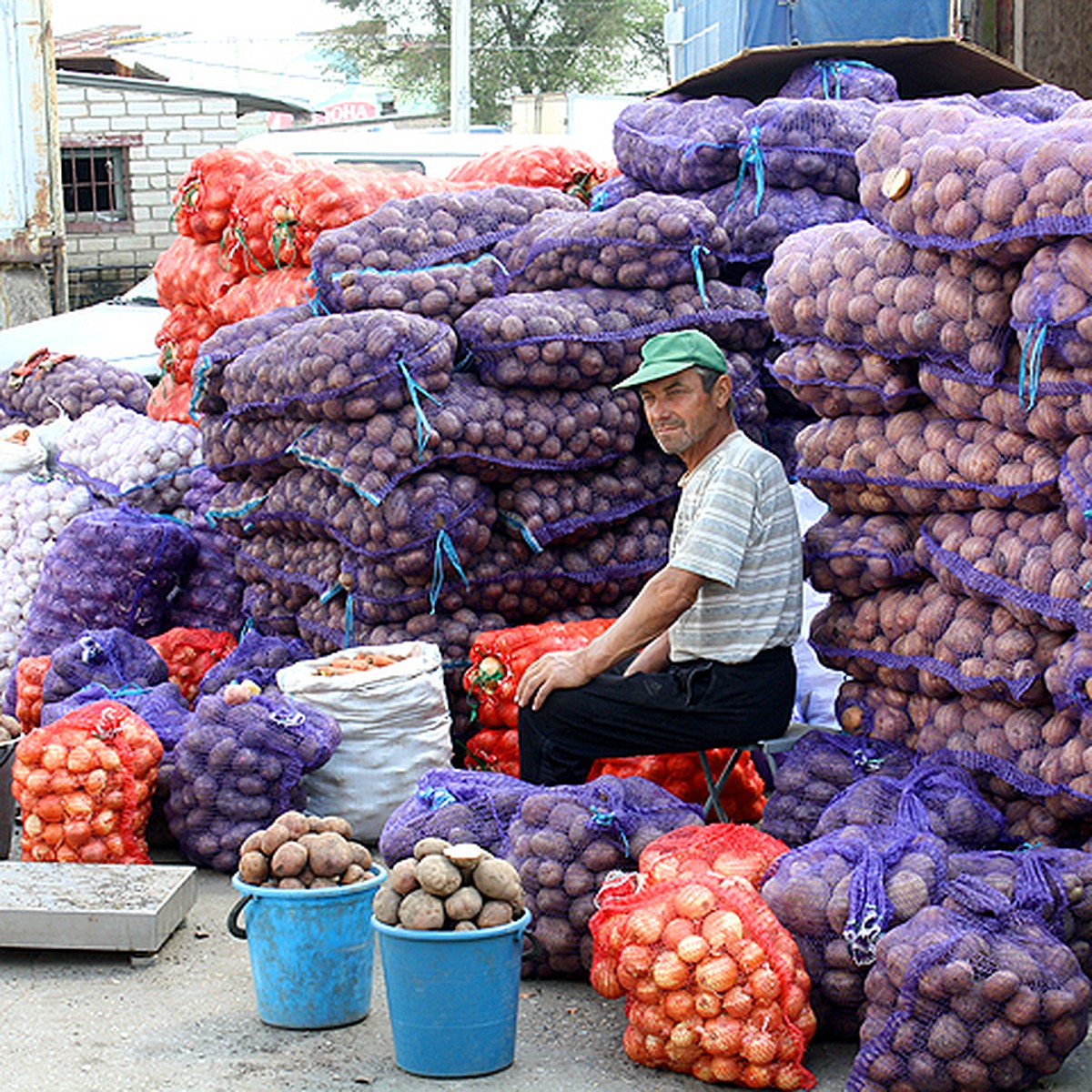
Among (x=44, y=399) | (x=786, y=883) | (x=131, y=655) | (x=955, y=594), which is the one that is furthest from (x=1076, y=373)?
(x=44, y=399)

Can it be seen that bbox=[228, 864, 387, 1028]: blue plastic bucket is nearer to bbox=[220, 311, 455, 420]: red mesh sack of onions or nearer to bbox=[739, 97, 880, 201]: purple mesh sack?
bbox=[220, 311, 455, 420]: red mesh sack of onions

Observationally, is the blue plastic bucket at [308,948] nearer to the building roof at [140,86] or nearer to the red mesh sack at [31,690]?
the red mesh sack at [31,690]

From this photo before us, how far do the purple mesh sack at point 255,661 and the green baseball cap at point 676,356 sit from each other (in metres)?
2.05

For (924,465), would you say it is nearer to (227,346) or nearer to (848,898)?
(848,898)

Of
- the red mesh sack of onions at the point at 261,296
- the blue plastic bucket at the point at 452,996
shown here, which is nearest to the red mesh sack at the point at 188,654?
the red mesh sack of onions at the point at 261,296

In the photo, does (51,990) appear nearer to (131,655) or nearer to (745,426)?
(131,655)

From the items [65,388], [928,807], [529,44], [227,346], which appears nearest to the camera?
[928,807]

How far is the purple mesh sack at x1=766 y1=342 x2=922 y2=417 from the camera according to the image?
15.1 feet

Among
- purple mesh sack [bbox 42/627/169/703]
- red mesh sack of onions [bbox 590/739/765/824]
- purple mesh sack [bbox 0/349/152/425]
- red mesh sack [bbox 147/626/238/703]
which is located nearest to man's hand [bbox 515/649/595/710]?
red mesh sack of onions [bbox 590/739/765/824]

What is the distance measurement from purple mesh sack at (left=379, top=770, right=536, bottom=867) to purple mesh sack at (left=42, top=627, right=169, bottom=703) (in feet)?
6.38

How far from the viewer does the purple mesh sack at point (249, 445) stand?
612cm

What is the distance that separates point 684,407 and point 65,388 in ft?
16.7

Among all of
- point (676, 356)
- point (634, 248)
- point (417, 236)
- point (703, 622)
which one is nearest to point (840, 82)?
point (634, 248)

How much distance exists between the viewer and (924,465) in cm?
448
